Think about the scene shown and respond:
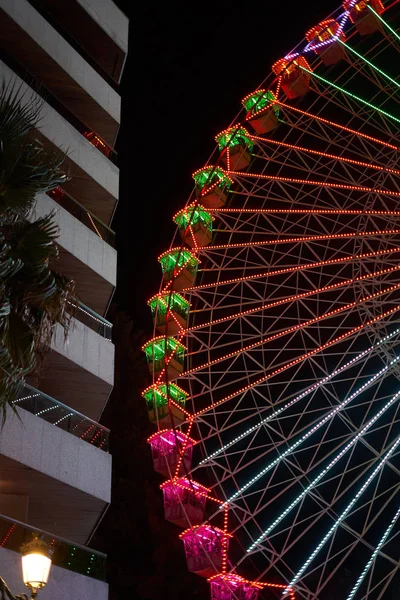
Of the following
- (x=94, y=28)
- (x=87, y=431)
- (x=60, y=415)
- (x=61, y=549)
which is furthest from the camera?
(x=94, y=28)

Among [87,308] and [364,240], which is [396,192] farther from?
[87,308]

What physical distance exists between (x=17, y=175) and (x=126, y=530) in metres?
25.7

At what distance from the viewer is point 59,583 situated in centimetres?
1734

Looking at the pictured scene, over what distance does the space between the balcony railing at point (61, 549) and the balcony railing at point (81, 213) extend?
8020 mm

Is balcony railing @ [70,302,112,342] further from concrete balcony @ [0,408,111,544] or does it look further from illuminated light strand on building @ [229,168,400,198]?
illuminated light strand on building @ [229,168,400,198]

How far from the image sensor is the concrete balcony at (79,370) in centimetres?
2062

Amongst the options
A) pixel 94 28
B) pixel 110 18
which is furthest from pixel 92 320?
pixel 110 18

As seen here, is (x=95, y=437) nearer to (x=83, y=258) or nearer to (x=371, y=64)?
(x=83, y=258)

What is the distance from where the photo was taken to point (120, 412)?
37031 millimetres

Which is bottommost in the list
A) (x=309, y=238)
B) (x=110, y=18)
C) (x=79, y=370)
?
(x=309, y=238)

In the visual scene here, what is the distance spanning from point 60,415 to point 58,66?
9480 millimetres

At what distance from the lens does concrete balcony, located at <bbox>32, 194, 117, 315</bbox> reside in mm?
21875

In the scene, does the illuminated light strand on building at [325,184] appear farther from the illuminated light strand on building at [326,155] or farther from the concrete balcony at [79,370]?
the concrete balcony at [79,370]

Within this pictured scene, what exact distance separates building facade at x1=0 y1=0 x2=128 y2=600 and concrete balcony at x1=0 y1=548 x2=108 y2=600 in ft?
0.07
